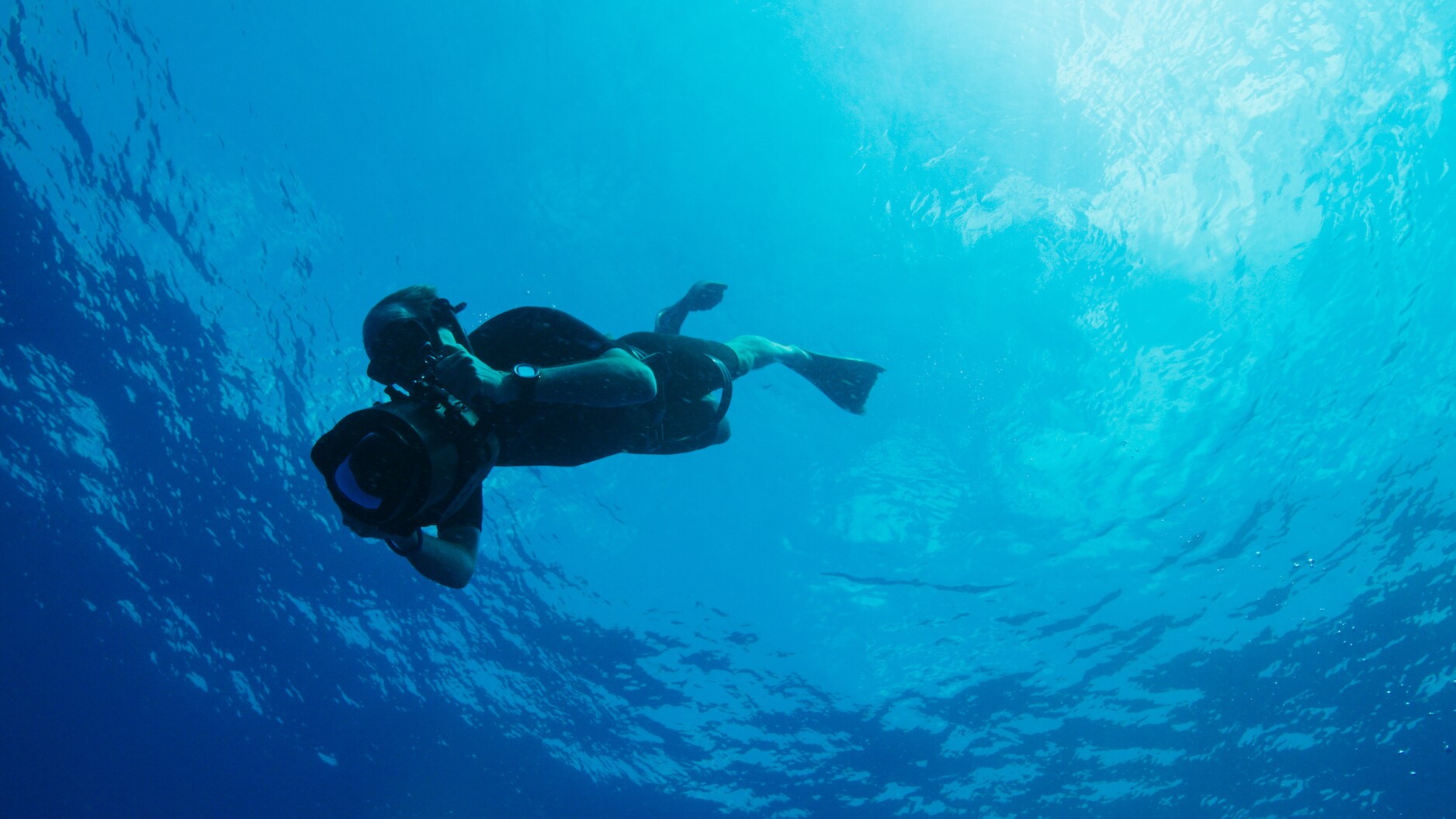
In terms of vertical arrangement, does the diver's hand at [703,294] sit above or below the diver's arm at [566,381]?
above

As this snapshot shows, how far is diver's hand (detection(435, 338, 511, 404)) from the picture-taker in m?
2.20

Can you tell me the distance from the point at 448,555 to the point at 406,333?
0.97 m

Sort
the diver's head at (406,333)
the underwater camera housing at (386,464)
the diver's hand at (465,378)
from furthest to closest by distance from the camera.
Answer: the diver's head at (406,333) < the diver's hand at (465,378) < the underwater camera housing at (386,464)

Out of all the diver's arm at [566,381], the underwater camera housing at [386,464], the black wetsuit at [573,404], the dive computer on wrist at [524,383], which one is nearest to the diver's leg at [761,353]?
the black wetsuit at [573,404]

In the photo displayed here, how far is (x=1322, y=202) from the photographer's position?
9.05 metres

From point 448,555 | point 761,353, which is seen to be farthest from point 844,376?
point 448,555

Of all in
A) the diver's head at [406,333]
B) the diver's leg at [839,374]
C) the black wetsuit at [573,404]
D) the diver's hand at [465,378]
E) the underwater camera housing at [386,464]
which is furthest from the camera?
the diver's leg at [839,374]

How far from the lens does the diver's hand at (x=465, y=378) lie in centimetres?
220

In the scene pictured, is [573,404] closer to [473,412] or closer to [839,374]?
[473,412]

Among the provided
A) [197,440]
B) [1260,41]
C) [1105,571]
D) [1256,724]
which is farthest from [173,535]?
[1256,724]

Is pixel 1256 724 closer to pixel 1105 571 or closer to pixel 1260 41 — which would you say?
pixel 1105 571

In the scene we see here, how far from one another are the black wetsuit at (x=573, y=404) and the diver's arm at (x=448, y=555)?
0.23 feet

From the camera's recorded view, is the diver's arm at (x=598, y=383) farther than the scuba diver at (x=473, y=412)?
Yes

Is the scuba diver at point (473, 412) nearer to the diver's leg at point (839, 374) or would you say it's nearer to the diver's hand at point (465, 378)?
the diver's hand at point (465, 378)
